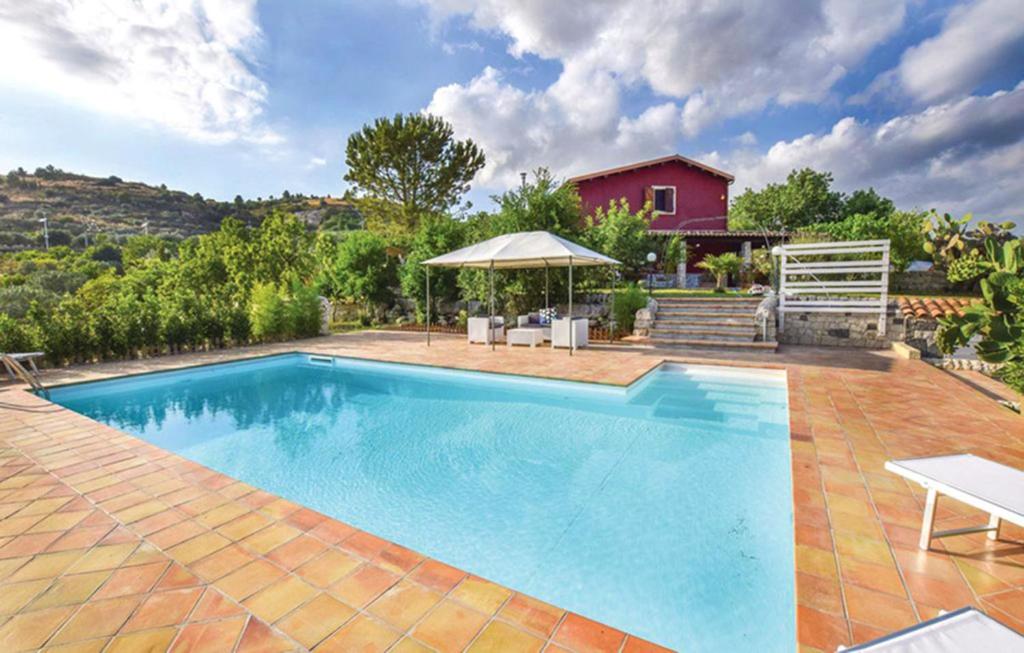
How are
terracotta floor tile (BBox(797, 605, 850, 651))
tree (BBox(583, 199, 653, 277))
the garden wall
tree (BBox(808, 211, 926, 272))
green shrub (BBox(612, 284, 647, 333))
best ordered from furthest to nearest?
1. tree (BBox(583, 199, 653, 277))
2. tree (BBox(808, 211, 926, 272))
3. green shrub (BBox(612, 284, 647, 333))
4. the garden wall
5. terracotta floor tile (BBox(797, 605, 850, 651))

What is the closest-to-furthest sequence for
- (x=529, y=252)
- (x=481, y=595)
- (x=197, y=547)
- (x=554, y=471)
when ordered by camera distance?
(x=481, y=595)
(x=197, y=547)
(x=554, y=471)
(x=529, y=252)

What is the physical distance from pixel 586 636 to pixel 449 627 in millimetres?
640

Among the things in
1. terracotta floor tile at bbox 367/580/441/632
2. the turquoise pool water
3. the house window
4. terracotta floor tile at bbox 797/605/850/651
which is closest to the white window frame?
the house window

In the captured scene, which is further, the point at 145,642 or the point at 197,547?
the point at 197,547

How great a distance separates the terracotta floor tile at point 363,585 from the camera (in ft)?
7.46

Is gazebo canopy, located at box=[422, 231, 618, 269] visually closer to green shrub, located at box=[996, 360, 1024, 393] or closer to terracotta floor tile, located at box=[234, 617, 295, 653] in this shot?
green shrub, located at box=[996, 360, 1024, 393]

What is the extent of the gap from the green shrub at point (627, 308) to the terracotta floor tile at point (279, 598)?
419 inches

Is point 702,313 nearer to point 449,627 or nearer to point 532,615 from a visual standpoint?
point 532,615

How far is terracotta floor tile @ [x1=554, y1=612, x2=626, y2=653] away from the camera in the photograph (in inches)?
77.5

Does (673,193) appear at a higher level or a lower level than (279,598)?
higher

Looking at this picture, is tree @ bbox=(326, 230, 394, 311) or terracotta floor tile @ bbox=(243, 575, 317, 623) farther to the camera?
tree @ bbox=(326, 230, 394, 311)

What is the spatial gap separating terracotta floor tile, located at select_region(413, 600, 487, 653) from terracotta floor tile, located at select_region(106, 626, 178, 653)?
3.62 ft

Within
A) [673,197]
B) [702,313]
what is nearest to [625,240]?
[702,313]

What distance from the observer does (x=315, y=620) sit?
6.95 ft
